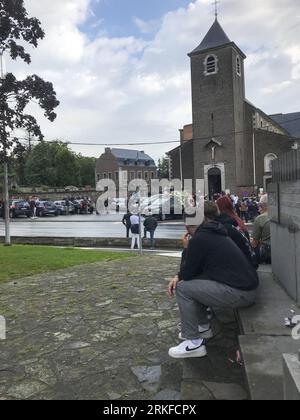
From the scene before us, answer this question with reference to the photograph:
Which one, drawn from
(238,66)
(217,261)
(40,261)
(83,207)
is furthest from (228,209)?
(238,66)

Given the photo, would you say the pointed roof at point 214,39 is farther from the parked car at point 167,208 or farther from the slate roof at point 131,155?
the slate roof at point 131,155

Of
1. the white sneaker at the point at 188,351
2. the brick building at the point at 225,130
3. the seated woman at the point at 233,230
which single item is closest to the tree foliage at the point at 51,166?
the brick building at the point at 225,130

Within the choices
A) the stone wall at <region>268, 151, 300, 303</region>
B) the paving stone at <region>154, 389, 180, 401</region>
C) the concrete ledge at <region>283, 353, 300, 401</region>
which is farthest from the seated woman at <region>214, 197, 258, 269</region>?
the concrete ledge at <region>283, 353, 300, 401</region>

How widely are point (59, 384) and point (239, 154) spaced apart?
4768cm

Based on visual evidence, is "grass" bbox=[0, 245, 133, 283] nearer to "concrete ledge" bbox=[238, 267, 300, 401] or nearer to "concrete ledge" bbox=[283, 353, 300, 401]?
"concrete ledge" bbox=[238, 267, 300, 401]

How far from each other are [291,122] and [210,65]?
24.6m

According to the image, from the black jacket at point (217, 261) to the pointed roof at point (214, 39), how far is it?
163ft

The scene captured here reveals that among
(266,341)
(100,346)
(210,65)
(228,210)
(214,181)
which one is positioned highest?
(210,65)

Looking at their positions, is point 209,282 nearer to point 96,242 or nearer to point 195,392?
point 195,392

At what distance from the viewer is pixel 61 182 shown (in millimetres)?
90562

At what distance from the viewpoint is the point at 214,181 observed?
50.0 m

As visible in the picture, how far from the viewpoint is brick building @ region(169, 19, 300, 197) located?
161 feet
